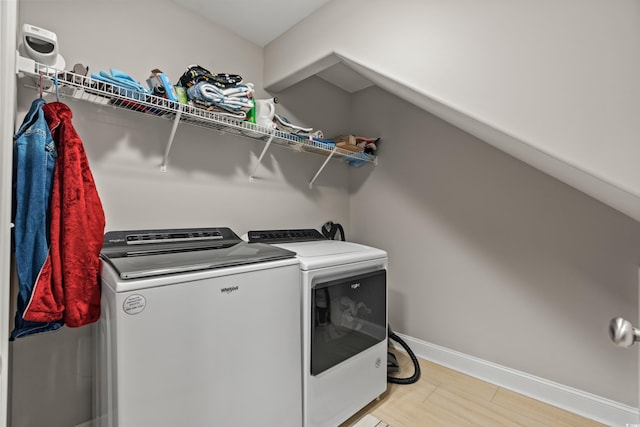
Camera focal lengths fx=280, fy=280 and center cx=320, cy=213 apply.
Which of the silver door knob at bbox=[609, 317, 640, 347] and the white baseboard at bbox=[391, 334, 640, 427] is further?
the white baseboard at bbox=[391, 334, 640, 427]

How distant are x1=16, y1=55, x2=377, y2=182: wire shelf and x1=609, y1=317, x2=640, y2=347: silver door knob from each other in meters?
1.72

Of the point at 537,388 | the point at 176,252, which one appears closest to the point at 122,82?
the point at 176,252

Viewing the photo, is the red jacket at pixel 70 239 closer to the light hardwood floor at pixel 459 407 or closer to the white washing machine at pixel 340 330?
the white washing machine at pixel 340 330

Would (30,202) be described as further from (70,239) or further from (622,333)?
(622,333)

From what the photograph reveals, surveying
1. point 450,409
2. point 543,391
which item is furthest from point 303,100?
point 543,391

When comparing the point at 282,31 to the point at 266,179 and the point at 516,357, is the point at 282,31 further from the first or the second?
the point at 516,357

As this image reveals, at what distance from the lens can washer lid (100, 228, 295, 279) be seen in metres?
1.04

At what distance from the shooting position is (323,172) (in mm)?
2586

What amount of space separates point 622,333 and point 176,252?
1564 millimetres

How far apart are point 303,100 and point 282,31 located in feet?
1.82

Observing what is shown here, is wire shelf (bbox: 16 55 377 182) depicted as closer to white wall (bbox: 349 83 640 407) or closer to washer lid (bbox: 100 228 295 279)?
washer lid (bbox: 100 228 295 279)

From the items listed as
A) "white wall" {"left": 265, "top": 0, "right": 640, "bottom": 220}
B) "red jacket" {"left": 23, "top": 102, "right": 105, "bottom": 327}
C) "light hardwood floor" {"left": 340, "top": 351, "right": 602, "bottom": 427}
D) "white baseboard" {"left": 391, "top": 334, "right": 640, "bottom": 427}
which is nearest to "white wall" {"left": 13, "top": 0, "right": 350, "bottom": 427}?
"red jacket" {"left": 23, "top": 102, "right": 105, "bottom": 327}

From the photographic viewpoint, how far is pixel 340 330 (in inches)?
61.2

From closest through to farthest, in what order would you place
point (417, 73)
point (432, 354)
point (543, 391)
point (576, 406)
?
point (417, 73)
point (576, 406)
point (543, 391)
point (432, 354)
